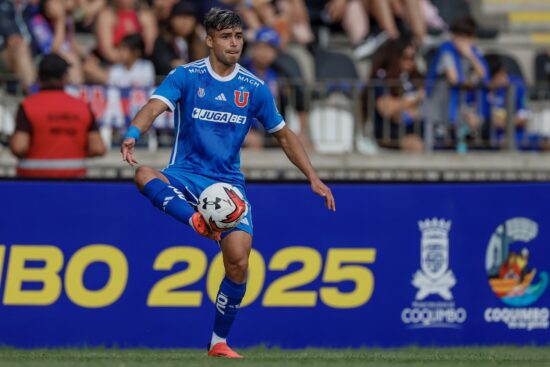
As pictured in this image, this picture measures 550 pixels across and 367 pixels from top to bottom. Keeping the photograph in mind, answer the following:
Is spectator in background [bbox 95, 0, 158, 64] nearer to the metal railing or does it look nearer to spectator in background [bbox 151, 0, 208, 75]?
spectator in background [bbox 151, 0, 208, 75]

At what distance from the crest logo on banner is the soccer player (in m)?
2.93

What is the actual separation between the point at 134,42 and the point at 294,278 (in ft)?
15.4

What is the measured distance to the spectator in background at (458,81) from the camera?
15828mm

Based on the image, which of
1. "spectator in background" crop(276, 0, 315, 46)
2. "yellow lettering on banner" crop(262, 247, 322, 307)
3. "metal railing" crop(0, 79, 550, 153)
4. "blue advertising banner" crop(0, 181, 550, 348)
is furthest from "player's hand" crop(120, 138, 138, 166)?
"spectator in background" crop(276, 0, 315, 46)

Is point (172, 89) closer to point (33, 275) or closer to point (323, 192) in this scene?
point (323, 192)

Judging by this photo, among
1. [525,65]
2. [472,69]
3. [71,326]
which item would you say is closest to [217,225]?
[71,326]

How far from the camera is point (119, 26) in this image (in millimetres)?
16906

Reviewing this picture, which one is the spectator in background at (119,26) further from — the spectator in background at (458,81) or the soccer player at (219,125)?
the soccer player at (219,125)

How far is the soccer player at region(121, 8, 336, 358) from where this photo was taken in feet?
31.8

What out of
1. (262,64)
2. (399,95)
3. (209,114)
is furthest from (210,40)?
(399,95)

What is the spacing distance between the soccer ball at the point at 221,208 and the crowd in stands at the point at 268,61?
5882 mm

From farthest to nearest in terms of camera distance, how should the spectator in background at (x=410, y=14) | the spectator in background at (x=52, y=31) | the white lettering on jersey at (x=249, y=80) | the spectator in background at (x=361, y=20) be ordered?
the spectator in background at (x=410, y=14) → the spectator in background at (x=361, y=20) → the spectator in background at (x=52, y=31) → the white lettering on jersey at (x=249, y=80)

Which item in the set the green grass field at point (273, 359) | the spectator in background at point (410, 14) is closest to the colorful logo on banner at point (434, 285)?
the green grass field at point (273, 359)

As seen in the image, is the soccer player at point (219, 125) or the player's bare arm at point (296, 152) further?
the player's bare arm at point (296, 152)
